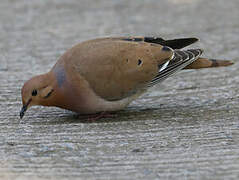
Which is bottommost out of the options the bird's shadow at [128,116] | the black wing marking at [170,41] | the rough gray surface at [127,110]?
the bird's shadow at [128,116]

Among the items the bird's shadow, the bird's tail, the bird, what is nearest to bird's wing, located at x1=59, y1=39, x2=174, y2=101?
the bird

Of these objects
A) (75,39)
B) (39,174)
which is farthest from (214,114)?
(75,39)

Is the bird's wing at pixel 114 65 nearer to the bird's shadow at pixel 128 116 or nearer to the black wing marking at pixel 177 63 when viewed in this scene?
the black wing marking at pixel 177 63

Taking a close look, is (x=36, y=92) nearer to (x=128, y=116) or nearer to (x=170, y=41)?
(x=128, y=116)

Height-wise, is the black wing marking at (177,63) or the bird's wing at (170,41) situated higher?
→ the bird's wing at (170,41)

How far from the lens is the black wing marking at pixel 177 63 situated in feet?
13.9

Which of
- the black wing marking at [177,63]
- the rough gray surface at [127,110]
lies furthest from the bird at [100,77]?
the rough gray surface at [127,110]

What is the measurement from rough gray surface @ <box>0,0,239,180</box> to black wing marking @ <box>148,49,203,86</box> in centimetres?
28

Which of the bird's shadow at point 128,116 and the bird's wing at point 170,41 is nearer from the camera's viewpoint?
the bird's shadow at point 128,116

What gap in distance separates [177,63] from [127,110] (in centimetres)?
58

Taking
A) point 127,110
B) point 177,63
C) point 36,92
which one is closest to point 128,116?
point 127,110

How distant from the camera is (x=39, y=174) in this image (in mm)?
2898

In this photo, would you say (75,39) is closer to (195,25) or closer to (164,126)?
(195,25)

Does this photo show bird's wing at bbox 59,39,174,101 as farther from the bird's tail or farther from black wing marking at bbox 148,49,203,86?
the bird's tail
